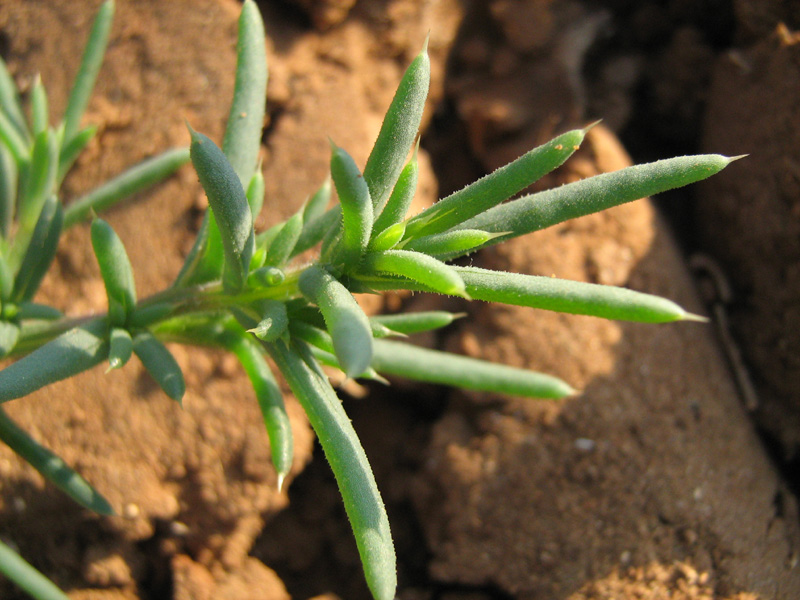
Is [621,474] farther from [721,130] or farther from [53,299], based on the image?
[53,299]

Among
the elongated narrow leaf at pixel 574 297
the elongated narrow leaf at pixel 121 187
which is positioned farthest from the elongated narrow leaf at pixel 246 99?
the elongated narrow leaf at pixel 574 297

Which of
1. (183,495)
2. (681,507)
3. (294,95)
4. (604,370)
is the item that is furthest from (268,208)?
(681,507)

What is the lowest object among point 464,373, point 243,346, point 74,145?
point 464,373

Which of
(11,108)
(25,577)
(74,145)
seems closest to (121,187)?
(74,145)

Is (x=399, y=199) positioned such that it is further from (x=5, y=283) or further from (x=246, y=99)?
(x=5, y=283)

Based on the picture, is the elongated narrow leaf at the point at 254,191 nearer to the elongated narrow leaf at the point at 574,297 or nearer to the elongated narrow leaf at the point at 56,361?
the elongated narrow leaf at the point at 56,361

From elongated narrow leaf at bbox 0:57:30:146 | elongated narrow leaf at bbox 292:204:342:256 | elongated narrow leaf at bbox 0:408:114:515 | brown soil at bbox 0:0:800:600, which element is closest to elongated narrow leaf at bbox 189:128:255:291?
elongated narrow leaf at bbox 292:204:342:256
